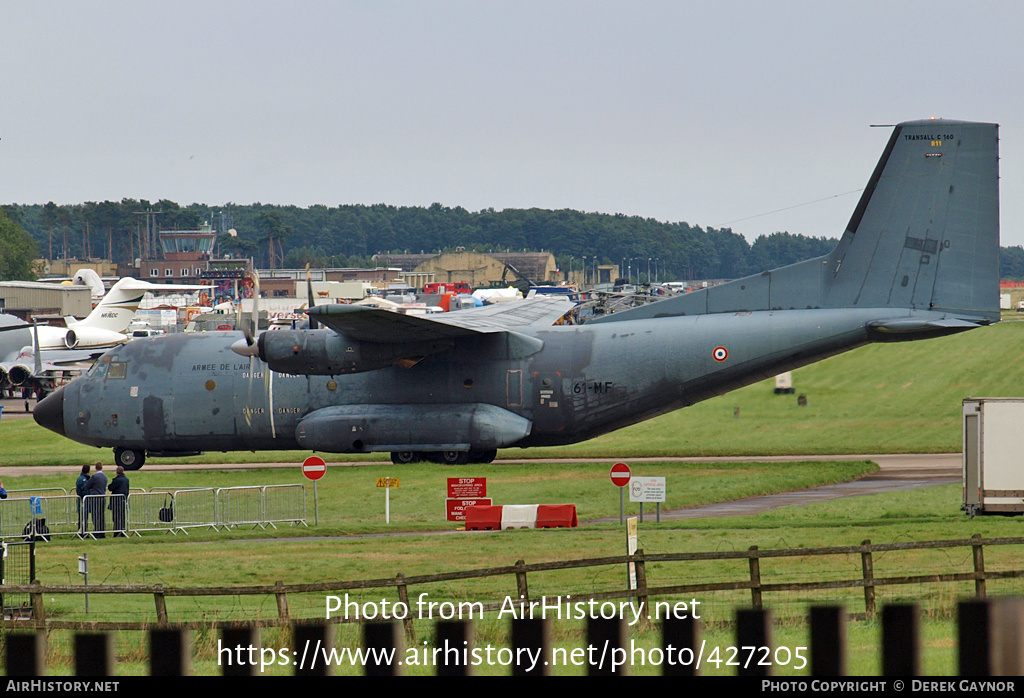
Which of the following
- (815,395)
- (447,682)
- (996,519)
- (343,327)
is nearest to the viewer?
(447,682)

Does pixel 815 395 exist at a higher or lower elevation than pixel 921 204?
lower

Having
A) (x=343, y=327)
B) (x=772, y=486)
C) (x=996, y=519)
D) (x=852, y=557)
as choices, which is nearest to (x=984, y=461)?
(x=996, y=519)

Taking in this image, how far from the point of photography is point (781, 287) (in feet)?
100

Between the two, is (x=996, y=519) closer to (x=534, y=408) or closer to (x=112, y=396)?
(x=534, y=408)

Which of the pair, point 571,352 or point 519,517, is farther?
point 571,352

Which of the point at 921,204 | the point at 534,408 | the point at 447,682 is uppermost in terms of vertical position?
the point at 921,204

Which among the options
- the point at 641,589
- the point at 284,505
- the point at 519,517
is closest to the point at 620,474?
the point at 519,517

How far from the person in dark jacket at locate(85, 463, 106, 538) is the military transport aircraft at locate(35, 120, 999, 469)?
5.42 m

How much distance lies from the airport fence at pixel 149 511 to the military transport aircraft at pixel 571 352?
3790 mm

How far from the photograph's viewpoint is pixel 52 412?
3475cm

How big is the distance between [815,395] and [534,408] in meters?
20.3

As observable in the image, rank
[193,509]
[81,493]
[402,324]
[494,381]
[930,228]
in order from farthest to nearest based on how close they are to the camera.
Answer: [494,381]
[930,228]
[402,324]
[193,509]
[81,493]

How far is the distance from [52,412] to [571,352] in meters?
16.6

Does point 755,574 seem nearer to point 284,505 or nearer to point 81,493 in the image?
point 284,505
